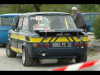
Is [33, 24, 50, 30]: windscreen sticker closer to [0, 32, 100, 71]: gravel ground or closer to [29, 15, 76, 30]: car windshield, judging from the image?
[29, 15, 76, 30]: car windshield

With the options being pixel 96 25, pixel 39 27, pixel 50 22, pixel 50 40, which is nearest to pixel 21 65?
pixel 39 27

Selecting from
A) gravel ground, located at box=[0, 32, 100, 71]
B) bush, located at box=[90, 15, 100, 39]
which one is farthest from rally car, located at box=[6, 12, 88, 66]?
bush, located at box=[90, 15, 100, 39]

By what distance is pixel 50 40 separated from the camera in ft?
30.5

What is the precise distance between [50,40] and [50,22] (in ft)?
3.45

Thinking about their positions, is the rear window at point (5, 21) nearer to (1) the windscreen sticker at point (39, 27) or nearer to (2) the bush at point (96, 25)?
(2) the bush at point (96, 25)

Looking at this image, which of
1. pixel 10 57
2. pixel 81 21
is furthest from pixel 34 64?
pixel 81 21

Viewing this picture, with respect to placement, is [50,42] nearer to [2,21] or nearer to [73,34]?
[73,34]

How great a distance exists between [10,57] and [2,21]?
4.82 meters

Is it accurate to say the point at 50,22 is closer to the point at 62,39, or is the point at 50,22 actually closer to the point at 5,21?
the point at 62,39

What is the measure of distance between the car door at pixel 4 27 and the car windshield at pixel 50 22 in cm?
646

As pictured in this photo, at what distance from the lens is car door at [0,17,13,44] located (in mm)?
16469

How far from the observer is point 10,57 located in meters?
12.5

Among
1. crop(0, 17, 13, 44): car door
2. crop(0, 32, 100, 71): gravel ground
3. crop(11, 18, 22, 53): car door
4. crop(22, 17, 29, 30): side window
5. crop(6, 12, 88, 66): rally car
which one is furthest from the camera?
crop(0, 17, 13, 44): car door
